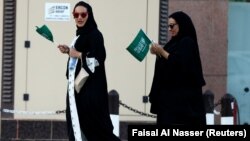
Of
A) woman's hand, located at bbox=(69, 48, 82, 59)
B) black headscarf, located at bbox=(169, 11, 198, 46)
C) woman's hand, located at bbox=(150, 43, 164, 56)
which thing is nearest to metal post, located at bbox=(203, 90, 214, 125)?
black headscarf, located at bbox=(169, 11, 198, 46)

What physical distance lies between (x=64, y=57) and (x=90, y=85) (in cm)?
594

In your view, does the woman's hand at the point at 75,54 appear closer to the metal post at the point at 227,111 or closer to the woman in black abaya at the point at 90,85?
the woman in black abaya at the point at 90,85

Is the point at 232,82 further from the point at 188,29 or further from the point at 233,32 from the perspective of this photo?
the point at 188,29

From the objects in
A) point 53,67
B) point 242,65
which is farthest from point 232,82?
point 53,67

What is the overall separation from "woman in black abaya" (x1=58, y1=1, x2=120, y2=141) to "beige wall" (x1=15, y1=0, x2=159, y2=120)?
578 centimetres

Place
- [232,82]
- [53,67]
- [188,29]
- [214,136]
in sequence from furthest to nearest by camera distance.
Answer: [232,82]
[53,67]
[188,29]
[214,136]

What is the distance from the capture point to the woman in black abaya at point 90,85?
10.0 metres

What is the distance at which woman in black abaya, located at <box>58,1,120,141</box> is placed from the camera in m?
10.0

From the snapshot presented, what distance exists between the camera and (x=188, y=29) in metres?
10.3

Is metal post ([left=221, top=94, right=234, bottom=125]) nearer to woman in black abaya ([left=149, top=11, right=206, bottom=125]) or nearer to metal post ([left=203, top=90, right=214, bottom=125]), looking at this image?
metal post ([left=203, top=90, right=214, bottom=125])

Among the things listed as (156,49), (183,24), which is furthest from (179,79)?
(183,24)

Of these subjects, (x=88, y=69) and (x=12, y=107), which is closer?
(x=88, y=69)

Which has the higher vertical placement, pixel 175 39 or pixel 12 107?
pixel 175 39

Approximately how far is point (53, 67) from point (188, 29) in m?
5.89
